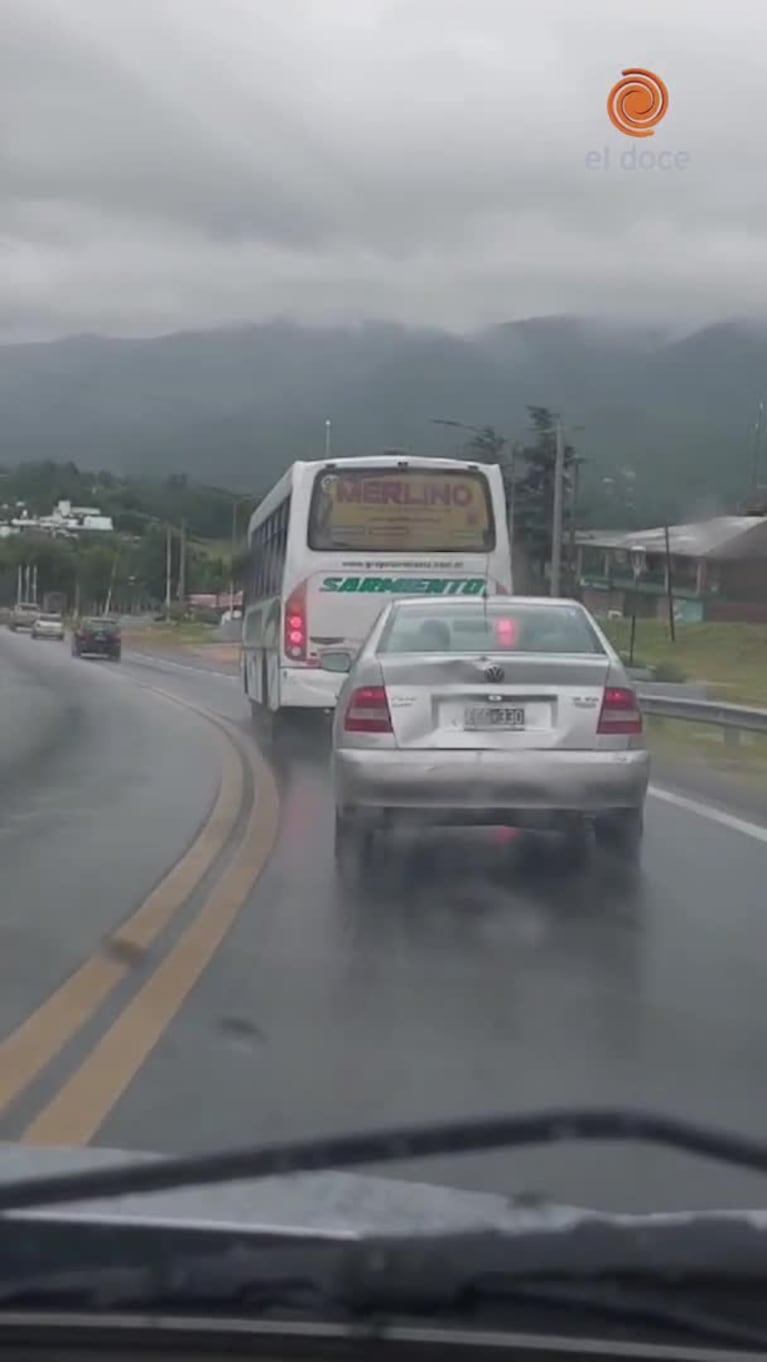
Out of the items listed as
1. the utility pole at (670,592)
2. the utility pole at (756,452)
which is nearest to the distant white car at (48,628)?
the utility pole at (670,592)

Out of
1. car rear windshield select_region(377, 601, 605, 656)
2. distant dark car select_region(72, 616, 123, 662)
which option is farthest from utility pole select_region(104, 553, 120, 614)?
car rear windshield select_region(377, 601, 605, 656)

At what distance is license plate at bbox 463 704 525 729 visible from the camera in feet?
37.1

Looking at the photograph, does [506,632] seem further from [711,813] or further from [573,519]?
[573,519]

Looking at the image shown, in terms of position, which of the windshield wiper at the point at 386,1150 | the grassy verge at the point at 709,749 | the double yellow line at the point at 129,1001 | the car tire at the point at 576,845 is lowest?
the double yellow line at the point at 129,1001

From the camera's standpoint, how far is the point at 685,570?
4497 centimetres

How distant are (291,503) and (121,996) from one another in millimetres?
14978

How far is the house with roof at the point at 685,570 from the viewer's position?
1578 inches

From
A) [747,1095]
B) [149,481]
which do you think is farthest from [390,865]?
[149,481]

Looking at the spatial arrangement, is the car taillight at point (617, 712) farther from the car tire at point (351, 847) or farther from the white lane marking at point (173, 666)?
the white lane marking at point (173, 666)

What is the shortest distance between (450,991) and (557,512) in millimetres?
28035

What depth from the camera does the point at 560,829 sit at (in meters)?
12.1

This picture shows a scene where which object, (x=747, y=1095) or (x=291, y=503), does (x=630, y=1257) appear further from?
(x=291, y=503)

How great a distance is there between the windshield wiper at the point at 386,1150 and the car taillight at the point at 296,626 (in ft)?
61.0

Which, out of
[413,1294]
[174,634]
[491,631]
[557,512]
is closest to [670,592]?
[557,512]
